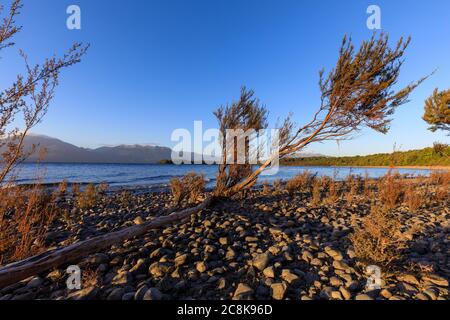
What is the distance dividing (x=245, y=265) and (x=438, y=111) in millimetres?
29429

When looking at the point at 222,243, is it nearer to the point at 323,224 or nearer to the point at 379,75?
the point at 323,224

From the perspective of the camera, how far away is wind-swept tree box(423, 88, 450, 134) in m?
19.9

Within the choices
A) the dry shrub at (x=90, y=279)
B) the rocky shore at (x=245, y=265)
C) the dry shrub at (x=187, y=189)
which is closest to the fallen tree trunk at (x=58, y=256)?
the rocky shore at (x=245, y=265)

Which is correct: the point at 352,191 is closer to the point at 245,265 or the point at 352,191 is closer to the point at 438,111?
the point at 245,265

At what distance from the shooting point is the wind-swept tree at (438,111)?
1993 centimetres

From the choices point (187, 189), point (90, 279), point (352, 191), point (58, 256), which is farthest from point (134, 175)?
point (90, 279)

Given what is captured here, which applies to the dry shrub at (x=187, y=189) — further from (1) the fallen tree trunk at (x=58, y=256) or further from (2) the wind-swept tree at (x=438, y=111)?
(2) the wind-swept tree at (x=438, y=111)

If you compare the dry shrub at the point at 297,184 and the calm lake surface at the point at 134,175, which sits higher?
the dry shrub at the point at 297,184

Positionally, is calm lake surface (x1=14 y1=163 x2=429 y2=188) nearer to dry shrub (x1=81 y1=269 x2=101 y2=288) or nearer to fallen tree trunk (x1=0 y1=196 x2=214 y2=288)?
fallen tree trunk (x1=0 y1=196 x2=214 y2=288)

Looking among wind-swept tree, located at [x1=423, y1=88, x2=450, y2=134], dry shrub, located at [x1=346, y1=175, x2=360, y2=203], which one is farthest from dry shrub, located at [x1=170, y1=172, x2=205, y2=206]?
wind-swept tree, located at [x1=423, y1=88, x2=450, y2=134]

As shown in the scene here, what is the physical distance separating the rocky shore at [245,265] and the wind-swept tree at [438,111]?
24.0 meters

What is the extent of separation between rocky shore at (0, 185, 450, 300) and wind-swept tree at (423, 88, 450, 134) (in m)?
24.0
